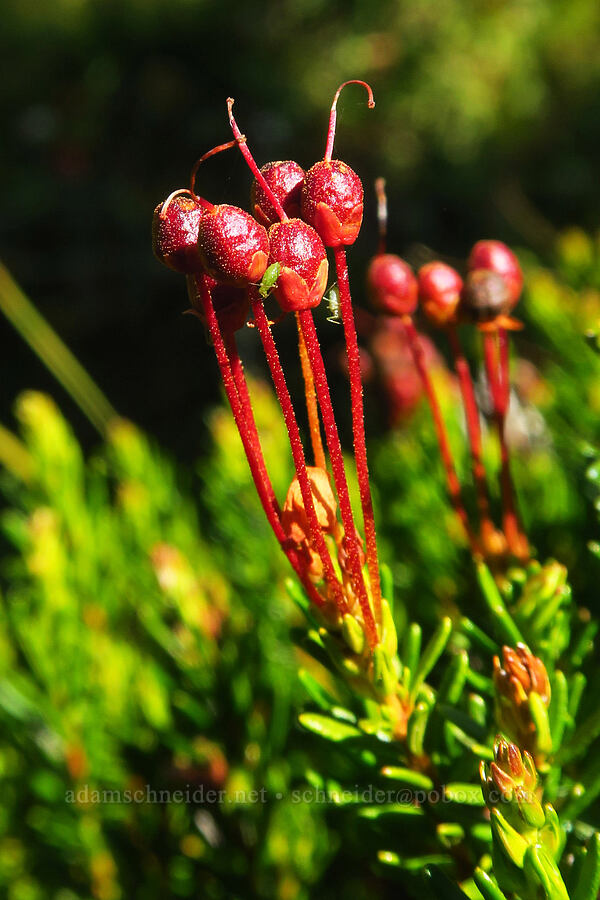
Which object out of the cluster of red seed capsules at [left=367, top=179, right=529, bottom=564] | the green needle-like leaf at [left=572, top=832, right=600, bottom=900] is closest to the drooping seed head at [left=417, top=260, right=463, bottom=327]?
the cluster of red seed capsules at [left=367, top=179, right=529, bottom=564]

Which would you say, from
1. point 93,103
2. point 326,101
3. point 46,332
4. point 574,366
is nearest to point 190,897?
point 574,366

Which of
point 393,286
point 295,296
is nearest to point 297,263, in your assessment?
point 295,296

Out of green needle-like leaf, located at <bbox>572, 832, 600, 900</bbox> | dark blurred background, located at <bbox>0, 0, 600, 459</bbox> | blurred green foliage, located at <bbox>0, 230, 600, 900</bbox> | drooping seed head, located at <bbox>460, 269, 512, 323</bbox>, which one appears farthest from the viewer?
dark blurred background, located at <bbox>0, 0, 600, 459</bbox>

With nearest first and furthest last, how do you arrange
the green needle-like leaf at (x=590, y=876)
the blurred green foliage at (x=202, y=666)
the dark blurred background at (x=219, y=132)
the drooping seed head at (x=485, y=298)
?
1. the green needle-like leaf at (x=590, y=876)
2. the drooping seed head at (x=485, y=298)
3. the blurred green foliage at (x=202, y=666)
4. the dark blurred background at (x=219, y=132)

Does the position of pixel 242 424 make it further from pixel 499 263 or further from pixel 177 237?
pixel 499 263

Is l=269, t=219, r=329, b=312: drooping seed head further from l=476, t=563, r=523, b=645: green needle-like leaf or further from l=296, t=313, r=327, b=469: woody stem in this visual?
l=476, t=563, r=523, b=645: green needle-like leaf

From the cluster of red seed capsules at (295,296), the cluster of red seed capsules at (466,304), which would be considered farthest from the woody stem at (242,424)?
the cluster of red seed capsules at (466,304)

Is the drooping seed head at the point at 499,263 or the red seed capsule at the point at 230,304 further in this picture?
the drooping seed head at the point at 499,263

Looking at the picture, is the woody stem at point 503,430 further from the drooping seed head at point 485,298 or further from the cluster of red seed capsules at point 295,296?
the cluster of red seed capsules at point 295,296
